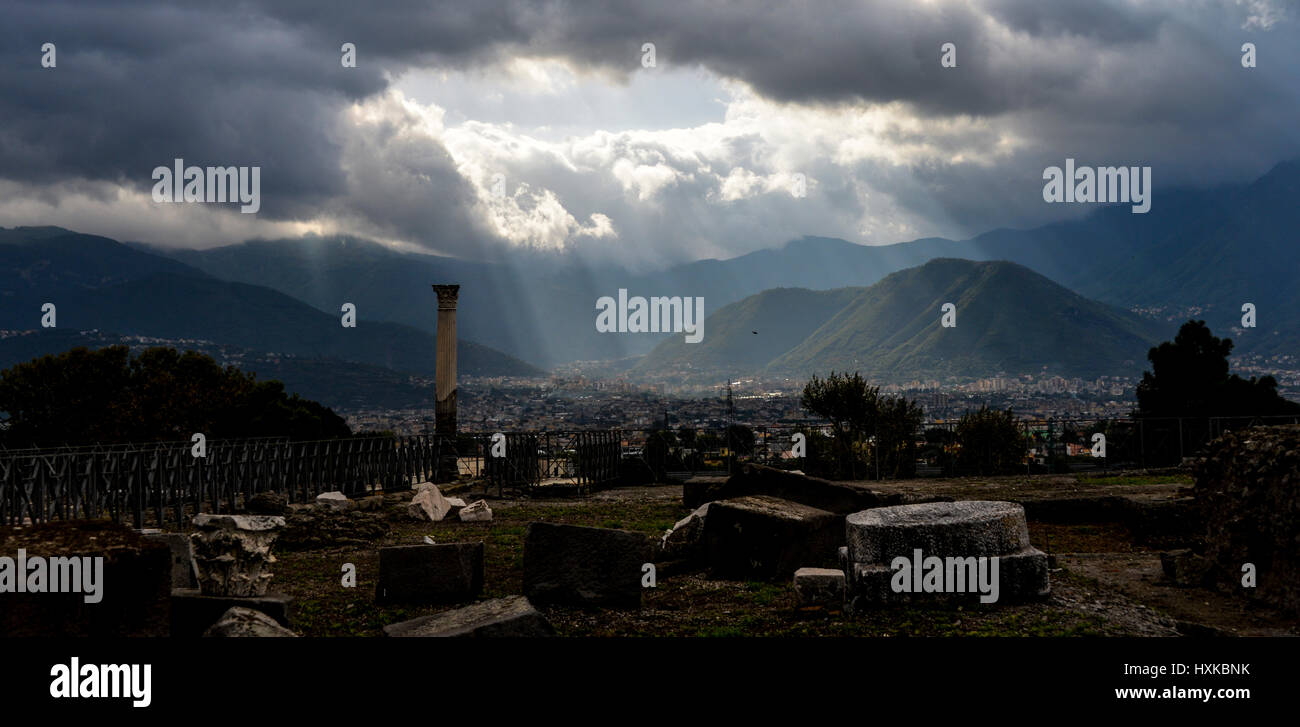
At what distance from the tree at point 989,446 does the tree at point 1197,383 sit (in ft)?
47.1

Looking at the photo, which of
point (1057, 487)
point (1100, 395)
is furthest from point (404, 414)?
point (1057, 487)

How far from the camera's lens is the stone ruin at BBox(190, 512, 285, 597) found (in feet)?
32.0

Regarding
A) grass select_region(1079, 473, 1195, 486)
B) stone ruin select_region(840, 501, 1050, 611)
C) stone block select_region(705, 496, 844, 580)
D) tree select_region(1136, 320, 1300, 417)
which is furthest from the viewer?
tree select_region(1136, 320, 1300, 417)

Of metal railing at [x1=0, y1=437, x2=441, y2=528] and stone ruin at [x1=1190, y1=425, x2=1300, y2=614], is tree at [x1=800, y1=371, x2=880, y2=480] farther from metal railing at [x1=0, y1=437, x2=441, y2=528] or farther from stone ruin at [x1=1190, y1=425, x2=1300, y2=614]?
stone ruin at [x1=1190, y1=425, x2=1300, y2=614]

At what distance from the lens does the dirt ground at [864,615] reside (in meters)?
8.52

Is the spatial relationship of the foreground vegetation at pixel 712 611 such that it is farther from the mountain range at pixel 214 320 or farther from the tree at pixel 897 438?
the mountain range at pixel 214 320

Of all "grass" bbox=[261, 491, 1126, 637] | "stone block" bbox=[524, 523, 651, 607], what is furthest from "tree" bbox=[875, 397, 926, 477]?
"stone block" bbox=[524, 523, 651, 607]

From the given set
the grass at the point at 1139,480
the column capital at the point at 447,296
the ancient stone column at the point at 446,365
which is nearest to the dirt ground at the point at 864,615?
the grass at the point at 1139,480

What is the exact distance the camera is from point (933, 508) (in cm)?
1033

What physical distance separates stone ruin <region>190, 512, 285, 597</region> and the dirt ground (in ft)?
1.97
